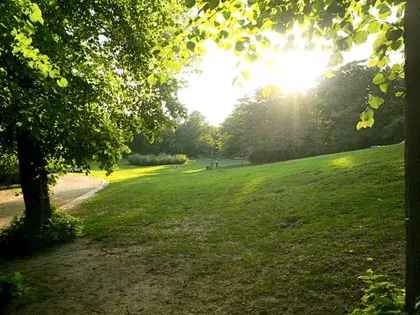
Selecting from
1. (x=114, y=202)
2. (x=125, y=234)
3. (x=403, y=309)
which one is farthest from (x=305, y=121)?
(x=403, y=309)

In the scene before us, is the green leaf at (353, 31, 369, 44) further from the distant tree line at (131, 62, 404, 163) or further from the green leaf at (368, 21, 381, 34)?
the distant tree line at (131, 62, 404, 163)

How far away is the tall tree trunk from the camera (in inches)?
122

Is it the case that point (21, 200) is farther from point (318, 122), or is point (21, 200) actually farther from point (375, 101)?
point (318, 122)

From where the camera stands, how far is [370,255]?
7.13m

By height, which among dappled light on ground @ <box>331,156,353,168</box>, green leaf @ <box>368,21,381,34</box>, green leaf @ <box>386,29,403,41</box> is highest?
green leaf @ <box>368,21,381,34</box>

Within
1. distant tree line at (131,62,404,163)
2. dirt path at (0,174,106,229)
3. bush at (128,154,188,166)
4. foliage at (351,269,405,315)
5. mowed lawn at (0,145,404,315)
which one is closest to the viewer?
foliage at (351,269,405,315)

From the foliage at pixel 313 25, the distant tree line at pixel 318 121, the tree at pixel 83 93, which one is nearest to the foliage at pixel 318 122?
the distant tree line at pixel 318 121

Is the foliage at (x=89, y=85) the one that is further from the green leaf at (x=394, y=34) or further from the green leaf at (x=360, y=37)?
the green leaf at (x=394, y=34)

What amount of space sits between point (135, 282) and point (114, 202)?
37.2 ft

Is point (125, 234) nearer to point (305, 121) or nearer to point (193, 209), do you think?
point (193, 209)

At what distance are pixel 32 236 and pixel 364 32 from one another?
33.9 feet

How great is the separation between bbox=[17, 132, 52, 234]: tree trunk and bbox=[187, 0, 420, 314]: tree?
29.6ft

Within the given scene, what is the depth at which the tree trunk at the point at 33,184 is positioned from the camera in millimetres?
11852

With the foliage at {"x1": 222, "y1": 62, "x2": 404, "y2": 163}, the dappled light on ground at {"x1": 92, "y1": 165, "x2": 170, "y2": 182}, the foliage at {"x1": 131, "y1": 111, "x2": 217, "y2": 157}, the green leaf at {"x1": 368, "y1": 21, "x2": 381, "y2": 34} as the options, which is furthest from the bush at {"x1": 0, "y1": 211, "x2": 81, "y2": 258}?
the foliage at {"x1": 131, "y1": 111, "x2": 217, "y2": 157}
